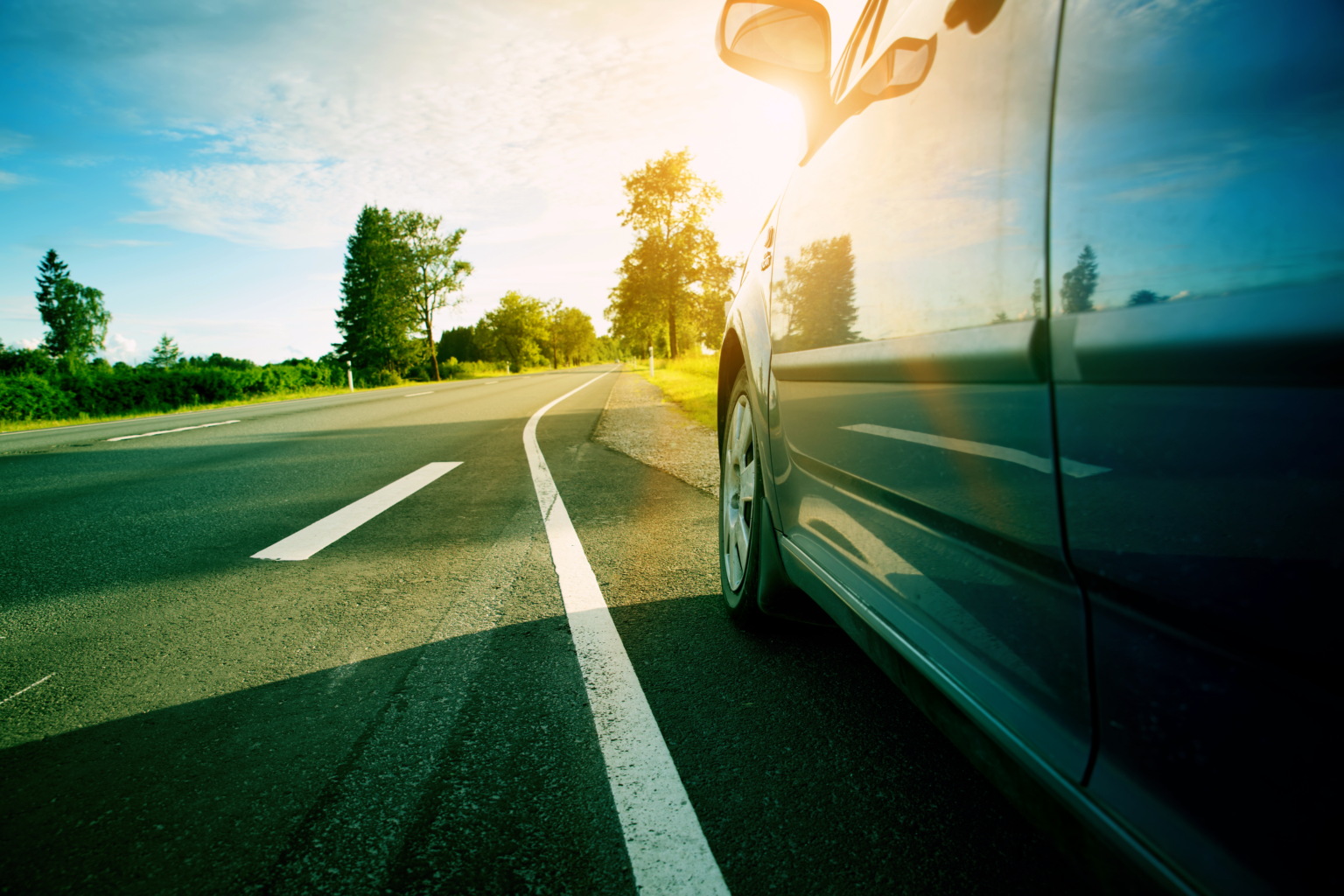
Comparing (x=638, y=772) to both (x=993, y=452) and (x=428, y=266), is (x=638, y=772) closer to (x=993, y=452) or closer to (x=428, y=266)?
(x=993, y=452)

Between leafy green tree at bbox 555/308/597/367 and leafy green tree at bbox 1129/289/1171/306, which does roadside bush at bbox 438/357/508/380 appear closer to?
leafy green tree at bbox 555/308/597/367

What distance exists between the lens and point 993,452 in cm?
96

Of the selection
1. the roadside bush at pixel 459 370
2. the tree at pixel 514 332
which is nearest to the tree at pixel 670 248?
the roadside bush at pixel 459 370

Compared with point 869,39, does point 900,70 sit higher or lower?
lower

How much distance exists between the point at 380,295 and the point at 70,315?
172ft

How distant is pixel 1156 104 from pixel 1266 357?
12.9 inches

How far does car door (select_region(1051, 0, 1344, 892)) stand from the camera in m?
0.56

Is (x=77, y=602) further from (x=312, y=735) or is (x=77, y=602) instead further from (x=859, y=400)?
(x=859, y=400)

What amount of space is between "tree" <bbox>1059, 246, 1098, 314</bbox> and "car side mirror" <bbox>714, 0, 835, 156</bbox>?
1.23 metres

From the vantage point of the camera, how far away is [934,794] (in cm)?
163

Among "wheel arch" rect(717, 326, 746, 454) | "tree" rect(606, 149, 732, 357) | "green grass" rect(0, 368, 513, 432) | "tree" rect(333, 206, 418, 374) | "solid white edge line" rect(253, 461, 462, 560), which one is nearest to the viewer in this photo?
"wheel arch" rect(717, 326, 746, 454)

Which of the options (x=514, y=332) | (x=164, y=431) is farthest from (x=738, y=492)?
(x=514, y=332)

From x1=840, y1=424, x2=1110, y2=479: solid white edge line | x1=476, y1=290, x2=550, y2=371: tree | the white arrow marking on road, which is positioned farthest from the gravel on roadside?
x1=476, y1=290, x2=550, y2=371: tree

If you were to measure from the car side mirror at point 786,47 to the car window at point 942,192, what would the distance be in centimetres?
23
